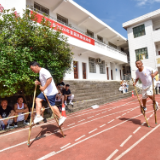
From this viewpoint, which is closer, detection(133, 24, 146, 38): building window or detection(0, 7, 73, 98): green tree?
detection(0, 7, 73, 98): green tree

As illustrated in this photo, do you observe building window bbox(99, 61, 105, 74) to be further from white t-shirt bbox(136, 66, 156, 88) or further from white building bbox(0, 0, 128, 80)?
white t-shirt bbox(136, 66, 156, 88)

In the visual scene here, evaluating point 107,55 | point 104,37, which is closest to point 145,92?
point 107,55

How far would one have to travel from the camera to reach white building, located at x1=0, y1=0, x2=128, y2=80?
11.5m

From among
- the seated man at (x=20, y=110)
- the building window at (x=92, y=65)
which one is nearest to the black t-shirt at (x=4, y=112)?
the seated man at (x=20, y=110)

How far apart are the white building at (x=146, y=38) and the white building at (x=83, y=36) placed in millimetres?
1689

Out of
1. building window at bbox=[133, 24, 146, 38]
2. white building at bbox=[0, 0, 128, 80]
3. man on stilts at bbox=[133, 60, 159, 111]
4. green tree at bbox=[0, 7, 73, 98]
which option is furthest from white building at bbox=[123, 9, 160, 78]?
green tree at bbox=[0, 7, 73, 98]

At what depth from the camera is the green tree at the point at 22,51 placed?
4.38 metres

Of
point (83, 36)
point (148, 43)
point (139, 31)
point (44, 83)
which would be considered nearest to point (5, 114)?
point (44, 83)

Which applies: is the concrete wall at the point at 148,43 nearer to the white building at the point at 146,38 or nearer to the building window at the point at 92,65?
the white building at the point at 146,38

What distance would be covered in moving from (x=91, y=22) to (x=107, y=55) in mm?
4547

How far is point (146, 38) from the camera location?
18328mm

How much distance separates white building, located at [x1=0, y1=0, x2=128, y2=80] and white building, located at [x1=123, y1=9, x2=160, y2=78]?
5.54 ft

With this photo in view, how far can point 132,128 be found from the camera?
3744 mm

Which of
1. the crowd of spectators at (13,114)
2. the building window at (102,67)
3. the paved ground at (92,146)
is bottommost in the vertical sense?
the paved ground at (92,146)
